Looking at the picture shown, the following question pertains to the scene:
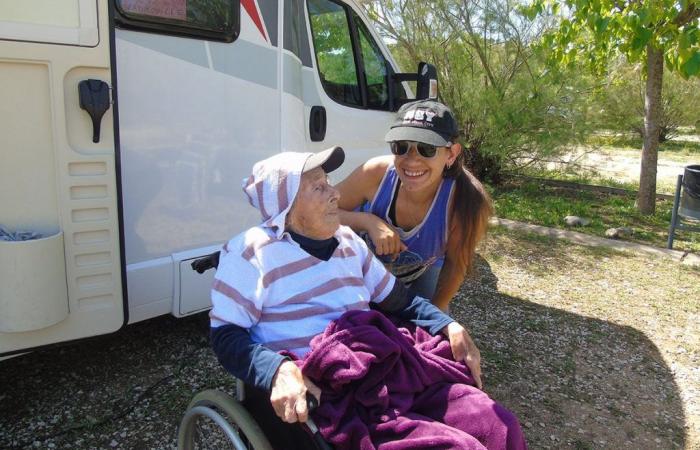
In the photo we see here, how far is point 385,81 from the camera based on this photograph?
4.37 m

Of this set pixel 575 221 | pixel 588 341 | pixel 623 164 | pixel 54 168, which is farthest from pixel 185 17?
pixel 623 164

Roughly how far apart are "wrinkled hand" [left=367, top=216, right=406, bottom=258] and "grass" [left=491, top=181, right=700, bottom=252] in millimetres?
5041

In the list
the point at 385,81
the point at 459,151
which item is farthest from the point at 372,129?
the point at 459,151

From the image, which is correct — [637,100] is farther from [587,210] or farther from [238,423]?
[238,423]

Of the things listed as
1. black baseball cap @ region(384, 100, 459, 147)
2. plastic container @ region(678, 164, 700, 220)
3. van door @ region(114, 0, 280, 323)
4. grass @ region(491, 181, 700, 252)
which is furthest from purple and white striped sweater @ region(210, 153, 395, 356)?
grass @ region(491, 181, 700, 252)

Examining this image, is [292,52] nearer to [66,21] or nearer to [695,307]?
[66,21]

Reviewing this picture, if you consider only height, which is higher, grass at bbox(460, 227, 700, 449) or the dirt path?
the dirt path

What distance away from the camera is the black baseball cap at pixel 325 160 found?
186 centimetres

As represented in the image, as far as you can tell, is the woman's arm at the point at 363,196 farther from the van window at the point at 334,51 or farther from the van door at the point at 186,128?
the van window at the point at 334,51

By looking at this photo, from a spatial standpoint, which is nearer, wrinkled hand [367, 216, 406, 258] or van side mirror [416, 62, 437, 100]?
wrinkled hand [367, 216, 406, 258]

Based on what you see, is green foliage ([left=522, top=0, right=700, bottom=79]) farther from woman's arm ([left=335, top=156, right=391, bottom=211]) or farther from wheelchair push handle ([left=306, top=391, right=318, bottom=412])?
wheelchair push handle ([left=306, top=391, right=318, bottom=412])

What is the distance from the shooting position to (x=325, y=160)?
73.1 inches

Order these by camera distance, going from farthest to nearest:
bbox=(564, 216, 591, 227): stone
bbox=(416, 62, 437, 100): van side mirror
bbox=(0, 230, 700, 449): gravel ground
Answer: bbox=(564, 216, 591, 227): stone
bbox=(416, 62, 437, 100): van side mirror
bbox=(0, 230, 700, 449): gravel ground

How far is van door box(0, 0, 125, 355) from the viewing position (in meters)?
2.09
